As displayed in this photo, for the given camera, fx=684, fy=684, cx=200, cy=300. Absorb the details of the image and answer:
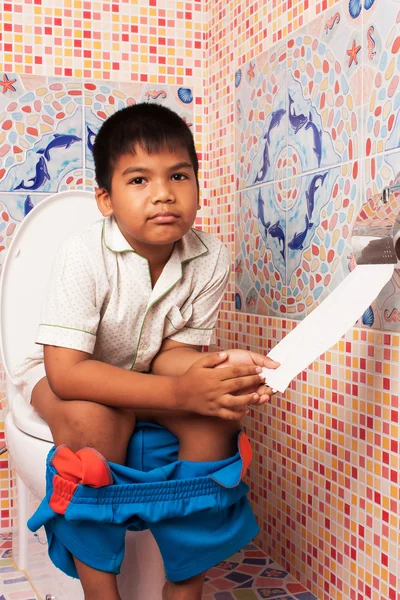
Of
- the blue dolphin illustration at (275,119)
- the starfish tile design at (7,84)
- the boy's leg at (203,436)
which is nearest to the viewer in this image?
the boy's leg at (203,436)

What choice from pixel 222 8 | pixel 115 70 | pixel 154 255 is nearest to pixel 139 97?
pixel 115 70

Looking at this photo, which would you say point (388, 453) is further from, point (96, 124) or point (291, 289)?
point (96, 124)

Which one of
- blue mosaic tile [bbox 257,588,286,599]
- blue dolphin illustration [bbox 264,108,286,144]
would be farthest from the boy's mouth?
blue mosaic tile [bbox 257,588,286,599]

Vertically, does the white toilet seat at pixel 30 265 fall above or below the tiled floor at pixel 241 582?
above

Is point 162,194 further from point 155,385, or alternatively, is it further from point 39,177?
point 39,177

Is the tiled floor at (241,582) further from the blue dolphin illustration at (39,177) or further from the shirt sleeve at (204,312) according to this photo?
the blue dolphin illustration at (39,177)

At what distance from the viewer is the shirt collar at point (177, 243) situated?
3.71 ft

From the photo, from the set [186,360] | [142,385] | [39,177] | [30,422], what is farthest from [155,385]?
[39,177]

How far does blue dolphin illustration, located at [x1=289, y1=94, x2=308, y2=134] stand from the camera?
4.18ft

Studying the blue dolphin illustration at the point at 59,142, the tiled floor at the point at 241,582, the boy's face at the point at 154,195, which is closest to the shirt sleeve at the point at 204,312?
the boy's face at the point at 154,195

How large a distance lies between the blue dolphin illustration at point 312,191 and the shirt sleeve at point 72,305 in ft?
1.39

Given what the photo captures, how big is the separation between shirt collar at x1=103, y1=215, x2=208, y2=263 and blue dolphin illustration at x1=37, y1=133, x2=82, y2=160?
500 mm

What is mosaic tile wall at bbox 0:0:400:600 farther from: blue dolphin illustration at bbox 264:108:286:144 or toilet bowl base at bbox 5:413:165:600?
toilet bowl base at bbox 5:413:165:600

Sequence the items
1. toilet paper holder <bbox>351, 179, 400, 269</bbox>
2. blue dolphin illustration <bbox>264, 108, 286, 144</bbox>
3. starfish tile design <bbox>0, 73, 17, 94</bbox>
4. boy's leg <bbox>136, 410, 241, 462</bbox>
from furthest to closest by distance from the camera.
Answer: starfish tile design <bbox>0, 73, 17, 94</bbox>, blue dolphin illustration <bbox>264, 108, 286, 144</bbox>, boy's leg <bbox>136, 410, 241, 462</bbox>, toilet paper holder <bbox>351, 179, 400, 269</bbox>
